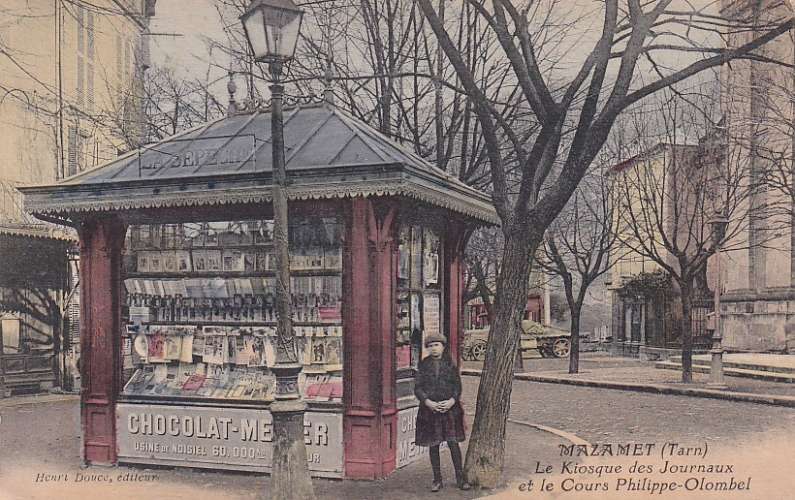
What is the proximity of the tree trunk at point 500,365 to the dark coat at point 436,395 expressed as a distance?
0.75ft

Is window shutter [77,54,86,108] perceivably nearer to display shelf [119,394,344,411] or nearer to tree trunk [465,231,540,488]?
display shelf [119,394,344,411]

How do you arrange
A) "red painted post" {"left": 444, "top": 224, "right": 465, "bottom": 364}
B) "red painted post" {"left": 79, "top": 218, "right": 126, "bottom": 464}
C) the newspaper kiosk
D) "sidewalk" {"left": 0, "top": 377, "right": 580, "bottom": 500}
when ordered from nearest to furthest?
"sidewalk" {"left": 0, "top": 377, "right": 580, "bottom": 500}
the newspaper kiosk
"red painted post" {"left": 79, "top": 218, "right": 126, "bottom": 464}
"red painted post" {"left": 444, "top": 224, "right": 465, "bottom": 364}

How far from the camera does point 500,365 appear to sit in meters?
7.84

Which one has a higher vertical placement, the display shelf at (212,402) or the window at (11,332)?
the window at (11,332)

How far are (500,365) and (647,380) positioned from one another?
472 inches

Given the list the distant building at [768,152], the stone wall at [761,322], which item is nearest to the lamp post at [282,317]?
the distant building at [768,152]

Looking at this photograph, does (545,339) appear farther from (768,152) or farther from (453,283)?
(453,283)

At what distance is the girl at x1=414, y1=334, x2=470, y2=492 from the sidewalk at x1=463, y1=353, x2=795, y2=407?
4.58 metres

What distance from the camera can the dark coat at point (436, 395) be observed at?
25.7 ft

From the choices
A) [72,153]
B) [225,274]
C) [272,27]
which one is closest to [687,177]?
[225,274]

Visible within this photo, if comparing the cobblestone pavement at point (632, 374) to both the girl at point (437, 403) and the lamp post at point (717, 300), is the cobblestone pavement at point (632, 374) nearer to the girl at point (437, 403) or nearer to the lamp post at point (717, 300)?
the lamp post at point (717, 300)

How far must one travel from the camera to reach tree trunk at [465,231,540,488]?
25.6 ft

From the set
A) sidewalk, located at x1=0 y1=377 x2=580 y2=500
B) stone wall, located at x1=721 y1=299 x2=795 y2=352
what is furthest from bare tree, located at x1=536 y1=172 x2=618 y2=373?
sidewalk, located at x1=0 y1=377 x2=580 y2=500

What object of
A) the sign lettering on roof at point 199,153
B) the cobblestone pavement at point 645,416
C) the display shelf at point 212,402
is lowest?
the cobblestone pavement at point 645,416
